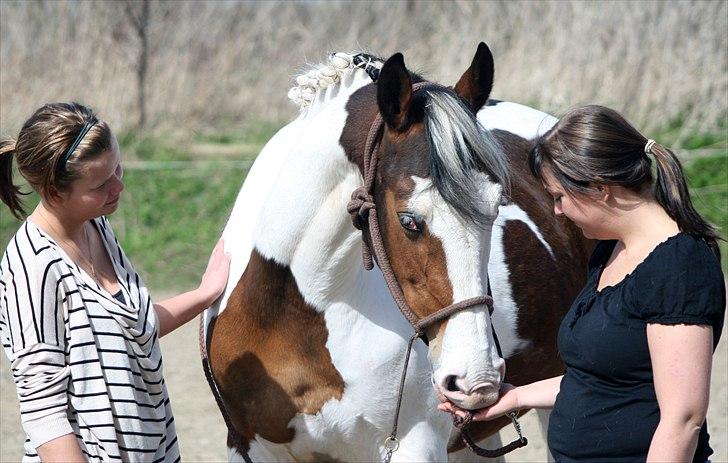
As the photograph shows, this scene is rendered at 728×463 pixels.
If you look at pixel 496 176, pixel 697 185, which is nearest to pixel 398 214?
pixel 496 176

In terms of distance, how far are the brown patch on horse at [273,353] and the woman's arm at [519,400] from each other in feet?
1.81

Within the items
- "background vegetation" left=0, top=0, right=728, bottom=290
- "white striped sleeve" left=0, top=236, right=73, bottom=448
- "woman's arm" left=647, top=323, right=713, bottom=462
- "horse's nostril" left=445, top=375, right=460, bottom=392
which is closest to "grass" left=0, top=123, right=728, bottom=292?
"background vegetation" left=0, top=0, right=728, bottom=290

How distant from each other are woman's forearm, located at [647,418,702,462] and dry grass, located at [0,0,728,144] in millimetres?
7436

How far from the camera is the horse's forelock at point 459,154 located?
2.32 meters

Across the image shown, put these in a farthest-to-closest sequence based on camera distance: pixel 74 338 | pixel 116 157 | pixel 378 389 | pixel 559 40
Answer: pixel 559 40 < pixel 378 389 < pixel 116 157 < pixel 74 338

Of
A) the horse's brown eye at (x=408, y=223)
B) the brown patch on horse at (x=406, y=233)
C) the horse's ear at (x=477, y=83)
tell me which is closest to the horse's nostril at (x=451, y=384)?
the brown patch on horse at (x=406, y=233)

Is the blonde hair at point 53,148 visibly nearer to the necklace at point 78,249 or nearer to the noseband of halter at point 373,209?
the necklace at point 78,249

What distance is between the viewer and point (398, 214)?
96.0 inches

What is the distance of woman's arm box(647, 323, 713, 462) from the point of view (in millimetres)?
1840

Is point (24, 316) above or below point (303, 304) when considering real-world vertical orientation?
above

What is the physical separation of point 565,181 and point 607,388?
0.43 meters

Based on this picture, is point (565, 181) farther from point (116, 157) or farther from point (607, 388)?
point (116, 157)

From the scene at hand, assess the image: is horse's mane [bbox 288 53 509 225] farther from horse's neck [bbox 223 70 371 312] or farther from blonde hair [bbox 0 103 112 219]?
blonde hair [bbox 0 103 112 219]

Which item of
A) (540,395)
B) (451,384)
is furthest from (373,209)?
(540,395)
